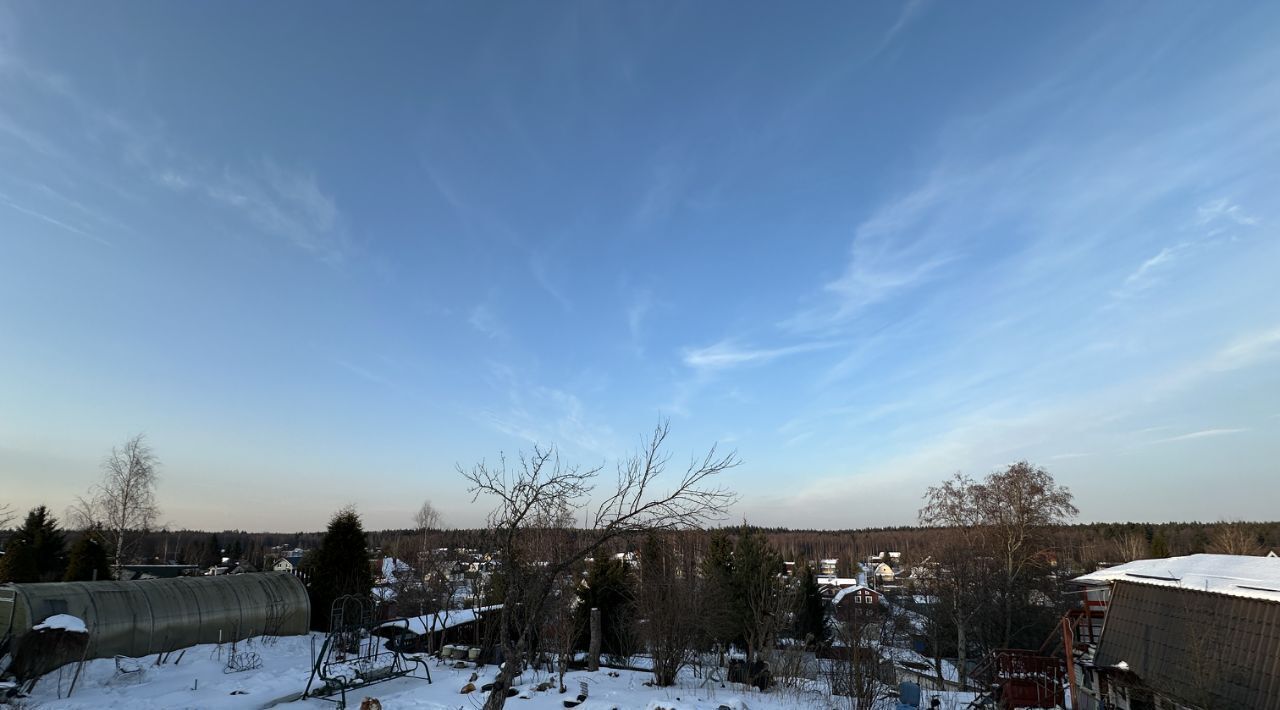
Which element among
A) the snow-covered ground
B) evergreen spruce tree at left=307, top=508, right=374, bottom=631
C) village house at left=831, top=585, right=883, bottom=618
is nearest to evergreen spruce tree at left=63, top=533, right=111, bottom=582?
evergreen spruce tree at left=307, top=508, right=374, bottom=631

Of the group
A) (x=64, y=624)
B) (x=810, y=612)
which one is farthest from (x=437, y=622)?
(x=810, y=612)

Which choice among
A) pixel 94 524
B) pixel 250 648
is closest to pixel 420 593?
pixel 250 648

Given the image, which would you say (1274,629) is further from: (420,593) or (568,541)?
(420,593)

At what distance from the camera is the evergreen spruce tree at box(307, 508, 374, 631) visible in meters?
27.5

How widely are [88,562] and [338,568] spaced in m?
13.8

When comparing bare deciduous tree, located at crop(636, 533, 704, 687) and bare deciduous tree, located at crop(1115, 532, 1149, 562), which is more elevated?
bare deciduous tree, located at crop(636, 533, 704, 687)

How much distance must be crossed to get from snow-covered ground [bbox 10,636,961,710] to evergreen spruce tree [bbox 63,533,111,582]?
53.4 ft

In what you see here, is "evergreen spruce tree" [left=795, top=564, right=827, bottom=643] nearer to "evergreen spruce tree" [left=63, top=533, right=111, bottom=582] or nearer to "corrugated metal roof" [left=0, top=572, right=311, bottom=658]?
"corrugated metal roof" [left=0, top=572, right=311, bottom=658]

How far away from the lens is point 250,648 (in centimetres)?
2131

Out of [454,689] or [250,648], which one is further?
[250,648]

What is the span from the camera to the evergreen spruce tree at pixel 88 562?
30.0 meters

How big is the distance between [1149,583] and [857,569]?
109362 mm

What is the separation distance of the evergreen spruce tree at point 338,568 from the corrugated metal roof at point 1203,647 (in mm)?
27517

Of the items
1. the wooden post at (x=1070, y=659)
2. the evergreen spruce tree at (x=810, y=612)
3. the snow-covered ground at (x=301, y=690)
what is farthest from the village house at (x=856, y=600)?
the snow-covered ground at (x=301, y=690)
